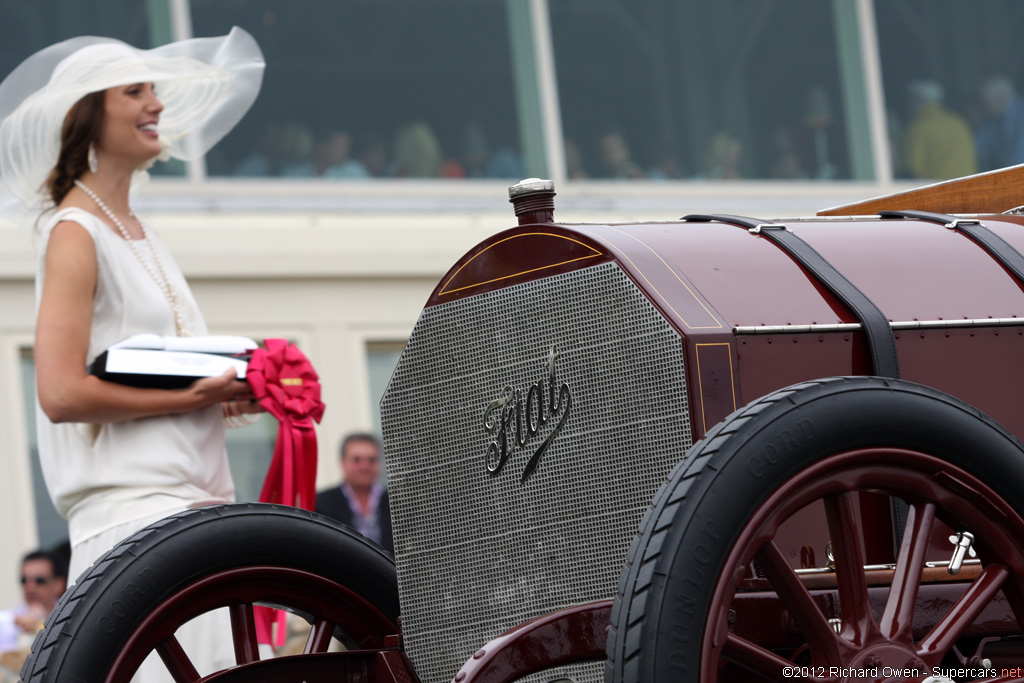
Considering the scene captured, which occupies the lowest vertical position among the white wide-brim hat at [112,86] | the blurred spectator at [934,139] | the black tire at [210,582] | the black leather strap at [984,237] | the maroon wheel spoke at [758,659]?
the maroon wheel spoke at [758,659]

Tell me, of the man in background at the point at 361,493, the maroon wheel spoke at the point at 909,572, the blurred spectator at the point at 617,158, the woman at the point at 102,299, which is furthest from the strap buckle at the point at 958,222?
the blurred spectator at the point at 617,158

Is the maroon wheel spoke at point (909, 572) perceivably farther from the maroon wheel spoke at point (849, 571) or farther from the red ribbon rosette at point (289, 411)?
the red ribbon rosette at point (289, 411)

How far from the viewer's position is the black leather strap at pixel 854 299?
8.83 feet

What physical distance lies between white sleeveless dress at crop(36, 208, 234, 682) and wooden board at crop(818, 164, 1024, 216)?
5.15 ft

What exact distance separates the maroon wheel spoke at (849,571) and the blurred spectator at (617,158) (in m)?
8.70

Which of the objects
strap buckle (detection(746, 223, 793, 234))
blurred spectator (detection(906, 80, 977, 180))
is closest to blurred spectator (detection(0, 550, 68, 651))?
strap buckle (detection(746, 223, 793, 234))

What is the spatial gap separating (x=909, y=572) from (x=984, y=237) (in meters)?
1.04

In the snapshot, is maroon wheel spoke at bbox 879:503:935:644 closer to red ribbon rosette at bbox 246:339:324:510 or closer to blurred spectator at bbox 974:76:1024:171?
red ribbon rosette at bbox 246:339:324:510

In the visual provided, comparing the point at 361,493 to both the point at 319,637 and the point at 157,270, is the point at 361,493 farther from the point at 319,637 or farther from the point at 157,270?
the point at 319,637

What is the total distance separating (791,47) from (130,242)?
850 centimetres

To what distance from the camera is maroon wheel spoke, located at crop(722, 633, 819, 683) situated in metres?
2.14

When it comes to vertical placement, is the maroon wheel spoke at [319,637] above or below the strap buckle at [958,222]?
below

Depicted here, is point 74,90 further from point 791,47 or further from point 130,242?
point 791,47

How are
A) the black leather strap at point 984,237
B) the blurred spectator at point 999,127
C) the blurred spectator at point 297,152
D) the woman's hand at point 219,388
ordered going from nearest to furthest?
the black leather strap at point 984,237
the woman's hand at point 219,388
the blurred spectator at point 297,152
the blurred spectator at point 999,127
